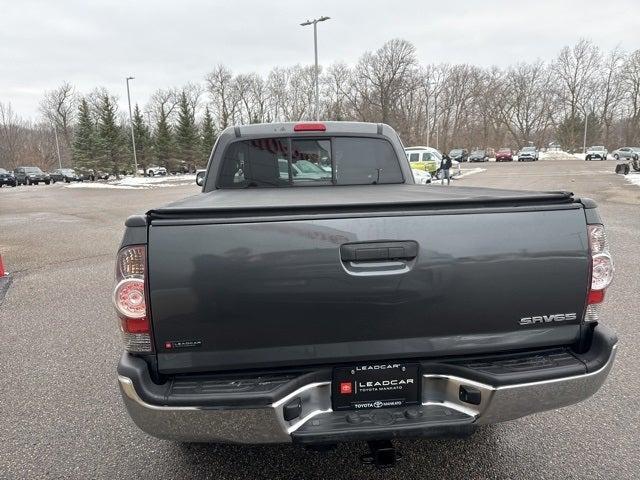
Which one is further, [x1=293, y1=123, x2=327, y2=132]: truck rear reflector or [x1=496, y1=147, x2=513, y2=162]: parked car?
[x1=496, y1=147, x2=513, y2=162]: parked car

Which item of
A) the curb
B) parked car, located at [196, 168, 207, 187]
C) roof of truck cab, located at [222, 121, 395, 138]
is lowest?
the curb

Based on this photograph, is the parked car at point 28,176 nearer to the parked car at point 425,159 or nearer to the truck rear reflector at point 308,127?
the parked car at point 425,159

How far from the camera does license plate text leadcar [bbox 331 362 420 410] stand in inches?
75.9

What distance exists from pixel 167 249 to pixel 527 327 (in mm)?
1650

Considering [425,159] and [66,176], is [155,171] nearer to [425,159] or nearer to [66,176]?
[66,176]

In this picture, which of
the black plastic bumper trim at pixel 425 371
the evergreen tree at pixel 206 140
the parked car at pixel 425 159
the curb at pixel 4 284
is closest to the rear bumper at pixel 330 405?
the black plastic bumper trim at pixel 425 371

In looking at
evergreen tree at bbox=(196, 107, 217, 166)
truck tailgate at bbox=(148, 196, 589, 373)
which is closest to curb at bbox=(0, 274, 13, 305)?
truck tailgate at bbox=(148, 196, 589, 373)

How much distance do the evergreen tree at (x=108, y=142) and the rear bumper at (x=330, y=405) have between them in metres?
51.0

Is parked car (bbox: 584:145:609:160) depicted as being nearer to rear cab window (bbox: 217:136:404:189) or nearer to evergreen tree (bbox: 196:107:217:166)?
evergreen tree (bbox: 196:107:217:166)

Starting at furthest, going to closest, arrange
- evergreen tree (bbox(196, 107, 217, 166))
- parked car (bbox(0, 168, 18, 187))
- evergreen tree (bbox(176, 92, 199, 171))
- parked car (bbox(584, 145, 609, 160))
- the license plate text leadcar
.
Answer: evergreen tree (bbox(196, 107, 217, 166)), evergreen tree (bbox(176, 92, 199, 171)), parked car (bbox(584, 145, 609, 160)), parked car (bbox(0, 168, 18, 187)), the license plate text leadcar

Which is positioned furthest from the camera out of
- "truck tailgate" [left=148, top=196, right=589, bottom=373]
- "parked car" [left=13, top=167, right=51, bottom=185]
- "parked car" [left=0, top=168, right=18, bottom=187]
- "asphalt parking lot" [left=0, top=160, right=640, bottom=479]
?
"parked car" [left=13, top=167, right=51, bottom=185]

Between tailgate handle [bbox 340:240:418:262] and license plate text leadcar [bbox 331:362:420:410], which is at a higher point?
tailgate handle [bbox 340:240:418:262]

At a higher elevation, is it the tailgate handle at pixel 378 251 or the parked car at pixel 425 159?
the parked car at pixel 425 159

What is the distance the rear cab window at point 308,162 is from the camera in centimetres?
400
